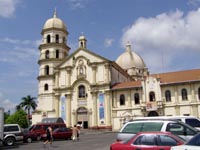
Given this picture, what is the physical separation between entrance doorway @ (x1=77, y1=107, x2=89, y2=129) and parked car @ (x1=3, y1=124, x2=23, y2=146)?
86.1ft

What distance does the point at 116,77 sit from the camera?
56938 mm

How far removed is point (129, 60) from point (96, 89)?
25.0 metres

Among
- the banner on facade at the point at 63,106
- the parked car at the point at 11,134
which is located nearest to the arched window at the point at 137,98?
the banner on facade at the point at 63,106

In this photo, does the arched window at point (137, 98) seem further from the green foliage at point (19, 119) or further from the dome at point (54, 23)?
the green foliage at point (19, 119)

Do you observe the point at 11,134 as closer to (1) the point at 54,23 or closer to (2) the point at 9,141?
(2) the point at 9,141

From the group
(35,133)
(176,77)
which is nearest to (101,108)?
(176,77)

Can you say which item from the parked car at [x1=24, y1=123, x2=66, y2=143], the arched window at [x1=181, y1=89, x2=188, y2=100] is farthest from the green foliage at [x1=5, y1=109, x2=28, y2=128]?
the parked car at [x1=24, y1=123, x2=66, y2=143]

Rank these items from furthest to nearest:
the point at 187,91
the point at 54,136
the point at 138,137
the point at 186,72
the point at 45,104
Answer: the point at 45,104, the point at 186,72, the point at 187,91, the point at 54,136, the point at 138,137

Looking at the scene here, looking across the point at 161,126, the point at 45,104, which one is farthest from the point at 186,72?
the point at 161,126

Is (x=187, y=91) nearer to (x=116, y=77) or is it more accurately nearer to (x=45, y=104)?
(x=116, y=77)

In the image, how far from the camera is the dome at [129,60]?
245ft

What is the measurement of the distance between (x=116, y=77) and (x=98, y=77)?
481 centimetres

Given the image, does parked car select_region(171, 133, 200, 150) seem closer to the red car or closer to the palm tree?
the red car

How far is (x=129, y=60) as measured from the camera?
75438 millimetres
